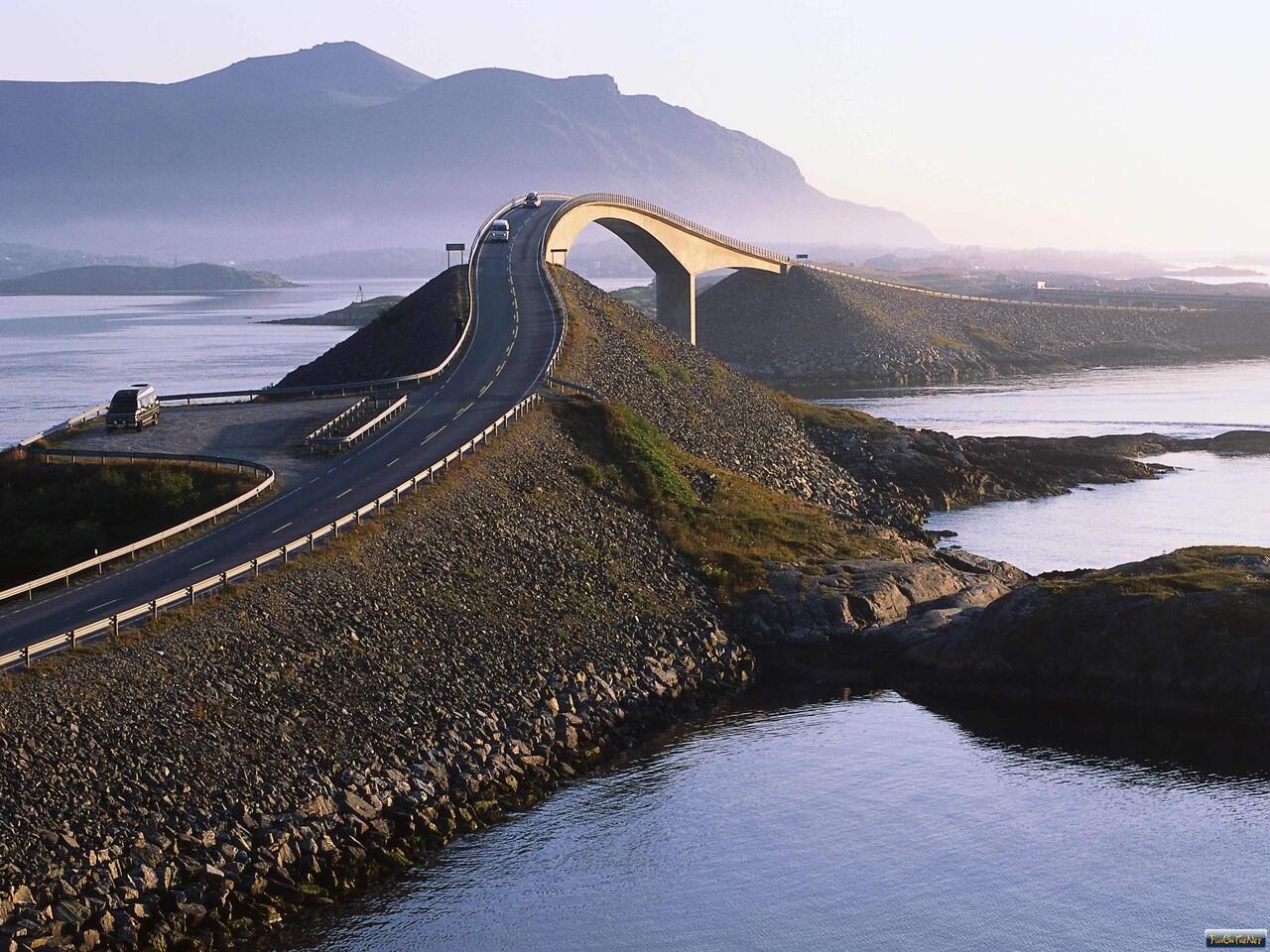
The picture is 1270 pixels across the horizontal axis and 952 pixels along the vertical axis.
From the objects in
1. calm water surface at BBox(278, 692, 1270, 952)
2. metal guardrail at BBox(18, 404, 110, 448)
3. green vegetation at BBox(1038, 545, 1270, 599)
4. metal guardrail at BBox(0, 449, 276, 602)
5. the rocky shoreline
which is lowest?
calm water surface at BBox(278, 692, 1270, 952)

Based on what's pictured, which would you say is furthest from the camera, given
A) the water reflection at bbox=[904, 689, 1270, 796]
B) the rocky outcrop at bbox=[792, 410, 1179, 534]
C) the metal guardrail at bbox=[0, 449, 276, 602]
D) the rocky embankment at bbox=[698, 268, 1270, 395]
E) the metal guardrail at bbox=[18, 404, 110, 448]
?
the rocky embankment at bbox=[698, 268, 1270, 395]

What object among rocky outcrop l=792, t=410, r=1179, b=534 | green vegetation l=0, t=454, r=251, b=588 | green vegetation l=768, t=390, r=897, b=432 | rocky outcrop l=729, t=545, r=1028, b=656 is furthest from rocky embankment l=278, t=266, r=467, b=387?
rocky outcrop l=729, t=545, r=1028, b=656

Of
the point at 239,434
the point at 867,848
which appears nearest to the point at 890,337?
the point at 239,434

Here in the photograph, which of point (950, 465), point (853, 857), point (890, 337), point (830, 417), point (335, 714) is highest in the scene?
point (890, 337)

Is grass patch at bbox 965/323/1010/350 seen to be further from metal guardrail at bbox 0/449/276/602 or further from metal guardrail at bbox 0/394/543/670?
metal guardrail at bbox 0/449/276/602

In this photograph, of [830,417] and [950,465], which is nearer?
[950,465]

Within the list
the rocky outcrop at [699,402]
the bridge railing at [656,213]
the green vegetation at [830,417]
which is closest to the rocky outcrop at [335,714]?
the rocky outcrop at [699,402]

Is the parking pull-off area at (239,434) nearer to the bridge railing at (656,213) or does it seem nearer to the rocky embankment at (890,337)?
the bridge railing at (656,213)

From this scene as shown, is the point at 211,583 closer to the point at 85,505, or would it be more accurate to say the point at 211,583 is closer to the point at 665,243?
the point at 85,505
